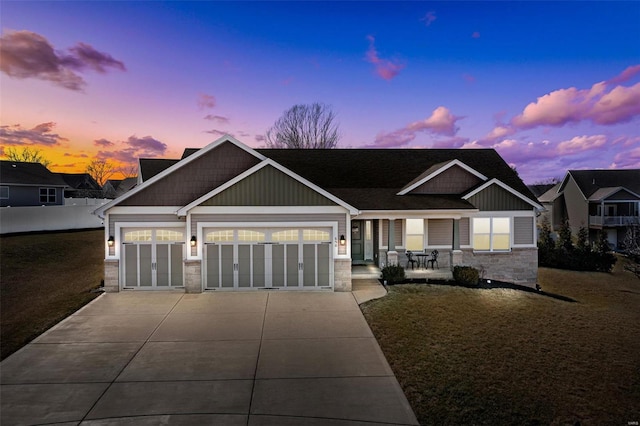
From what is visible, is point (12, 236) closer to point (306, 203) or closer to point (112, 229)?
point (112, 229)

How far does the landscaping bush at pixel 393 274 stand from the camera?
15125mm

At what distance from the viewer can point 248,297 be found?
13398mm

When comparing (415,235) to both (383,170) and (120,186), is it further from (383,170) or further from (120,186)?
(120,186)

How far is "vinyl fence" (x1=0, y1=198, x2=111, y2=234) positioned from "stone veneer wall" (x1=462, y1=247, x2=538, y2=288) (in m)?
21.4

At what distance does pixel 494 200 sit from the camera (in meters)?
17.1

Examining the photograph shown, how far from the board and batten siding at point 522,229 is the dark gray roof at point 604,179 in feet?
83.0

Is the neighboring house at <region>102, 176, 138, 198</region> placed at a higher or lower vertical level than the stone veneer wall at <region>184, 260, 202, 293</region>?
higher

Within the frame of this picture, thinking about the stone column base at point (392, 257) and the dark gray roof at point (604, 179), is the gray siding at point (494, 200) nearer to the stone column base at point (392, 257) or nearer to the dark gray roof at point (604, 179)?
the stone column base at point (392, 257)

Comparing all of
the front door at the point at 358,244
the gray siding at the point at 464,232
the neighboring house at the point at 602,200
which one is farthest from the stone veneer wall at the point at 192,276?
the neighboring house at the point at 602,200

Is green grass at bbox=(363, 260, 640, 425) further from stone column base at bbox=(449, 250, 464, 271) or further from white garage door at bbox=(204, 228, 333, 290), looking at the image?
white garage door at bbox=(204, 228, 333, 290)

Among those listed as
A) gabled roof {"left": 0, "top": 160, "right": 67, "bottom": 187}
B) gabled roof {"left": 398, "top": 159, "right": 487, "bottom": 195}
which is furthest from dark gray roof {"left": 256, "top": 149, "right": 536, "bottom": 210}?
gabled roof {"left": 0, "top": 160, "right": 67, "bottom": 187}

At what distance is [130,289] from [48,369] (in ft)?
22.0

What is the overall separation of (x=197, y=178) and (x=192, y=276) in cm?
387

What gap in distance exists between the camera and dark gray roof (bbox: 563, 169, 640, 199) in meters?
36.8
